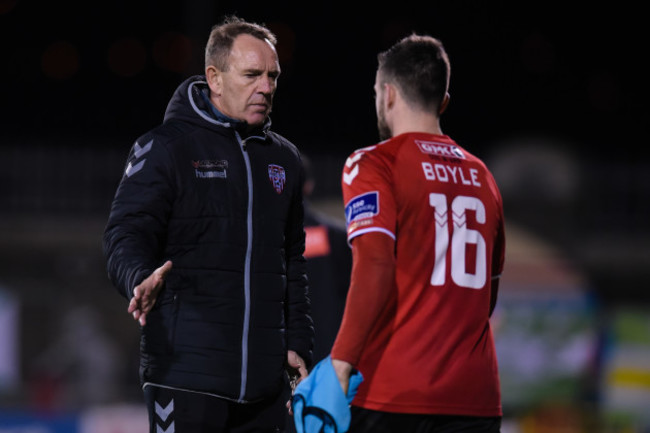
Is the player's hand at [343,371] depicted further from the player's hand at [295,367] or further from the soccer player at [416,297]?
the player's hand at [295,367]

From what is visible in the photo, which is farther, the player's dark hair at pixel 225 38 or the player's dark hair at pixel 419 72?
the player's dark hair at pixel 225 38

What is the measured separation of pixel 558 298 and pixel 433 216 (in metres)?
7.55

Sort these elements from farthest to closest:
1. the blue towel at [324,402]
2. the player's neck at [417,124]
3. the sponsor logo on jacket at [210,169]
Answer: the sponsor logo on jacket at [210,169] < the player's neck at [417,124] < the blue towel at [324,402]

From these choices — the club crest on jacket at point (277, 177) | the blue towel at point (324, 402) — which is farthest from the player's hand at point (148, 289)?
the club crest on jacket at point (277, 177)

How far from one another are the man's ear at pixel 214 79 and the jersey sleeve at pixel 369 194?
2.14 ft

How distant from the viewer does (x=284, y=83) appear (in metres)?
18.1

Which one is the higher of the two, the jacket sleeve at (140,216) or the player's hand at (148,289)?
the jacket sleeve at (140,216)

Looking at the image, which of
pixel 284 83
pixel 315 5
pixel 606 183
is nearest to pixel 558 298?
pixel 606 183

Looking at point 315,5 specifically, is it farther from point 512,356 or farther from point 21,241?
point 512,356

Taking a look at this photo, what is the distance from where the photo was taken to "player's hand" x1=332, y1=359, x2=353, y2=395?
3.05m

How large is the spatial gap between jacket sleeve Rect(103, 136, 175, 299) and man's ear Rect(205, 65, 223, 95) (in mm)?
309

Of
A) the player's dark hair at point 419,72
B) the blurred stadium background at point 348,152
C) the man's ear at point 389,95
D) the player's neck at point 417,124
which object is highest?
the player's dark hair at point 419,72

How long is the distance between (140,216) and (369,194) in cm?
75

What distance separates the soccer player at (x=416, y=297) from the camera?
3066 millimetres
